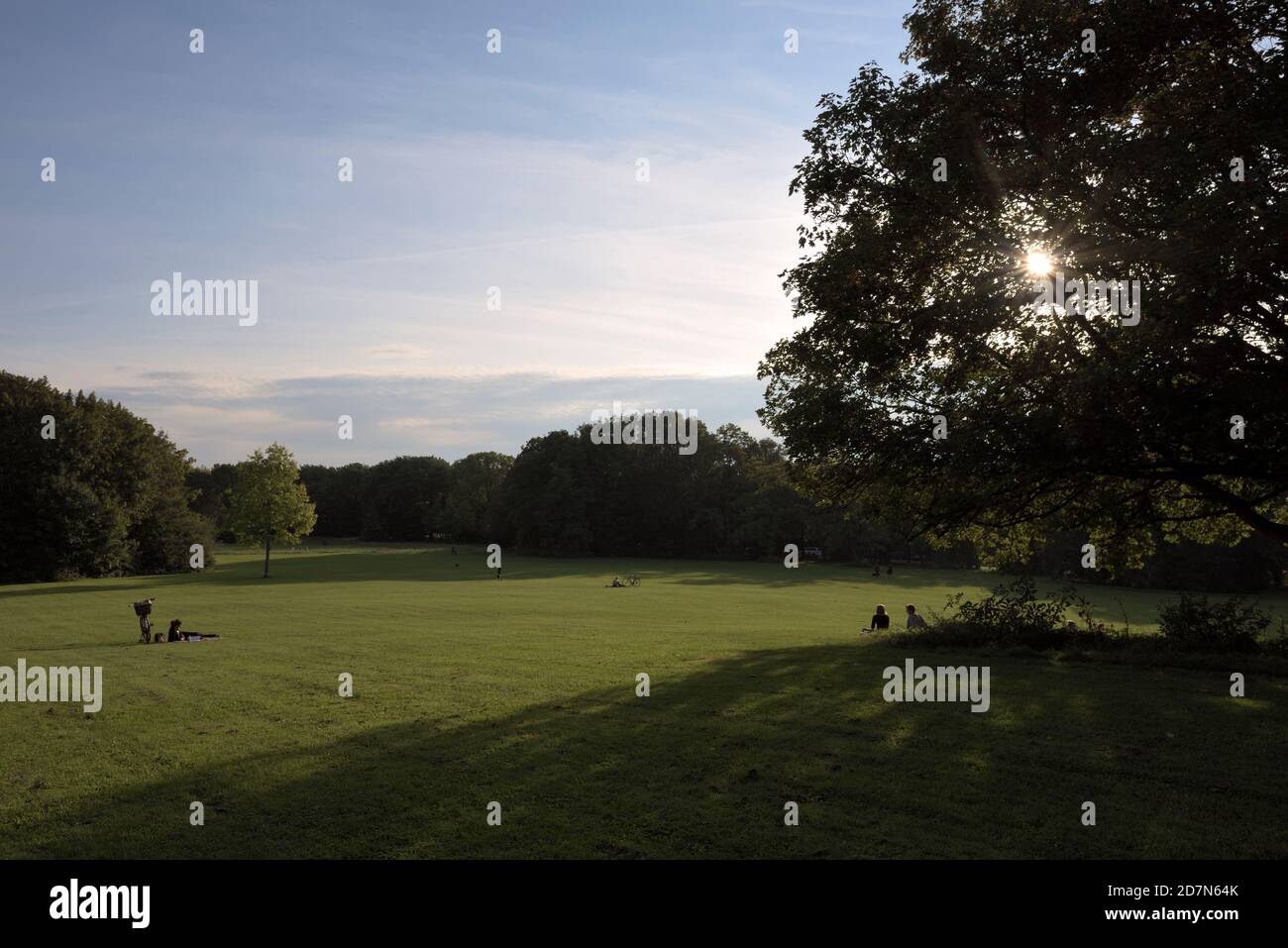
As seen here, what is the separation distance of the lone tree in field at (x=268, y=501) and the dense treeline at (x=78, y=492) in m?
7.95

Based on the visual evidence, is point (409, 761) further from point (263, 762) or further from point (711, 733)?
point (711, 733)

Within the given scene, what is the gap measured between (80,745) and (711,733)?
390 inches

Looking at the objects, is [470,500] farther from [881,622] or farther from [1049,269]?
[1049,269]

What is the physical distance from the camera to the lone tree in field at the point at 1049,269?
13414mm

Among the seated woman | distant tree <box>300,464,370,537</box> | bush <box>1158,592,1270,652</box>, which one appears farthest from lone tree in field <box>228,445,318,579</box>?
distant tree <box>300,464,370,537</box>

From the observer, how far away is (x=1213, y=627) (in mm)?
20016

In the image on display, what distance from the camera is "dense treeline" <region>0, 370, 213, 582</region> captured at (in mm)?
64688

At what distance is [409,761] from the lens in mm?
11398

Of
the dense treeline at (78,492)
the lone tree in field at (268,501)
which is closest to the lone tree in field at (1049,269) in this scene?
the lone tree in field at (268,501)

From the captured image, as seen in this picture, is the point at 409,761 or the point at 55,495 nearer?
the point at 409,761

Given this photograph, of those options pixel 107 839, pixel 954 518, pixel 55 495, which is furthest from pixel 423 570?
pixel 107 839

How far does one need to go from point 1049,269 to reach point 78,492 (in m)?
73.6

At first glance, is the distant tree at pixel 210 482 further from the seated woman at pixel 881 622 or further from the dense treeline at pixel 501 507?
the seated woman at pixel 881 622

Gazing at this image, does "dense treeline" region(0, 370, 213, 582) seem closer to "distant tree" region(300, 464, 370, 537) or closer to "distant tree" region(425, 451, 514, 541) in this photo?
"distant tree" region(425, 451, 514, 541)
